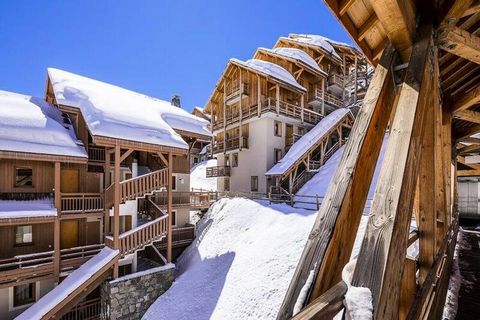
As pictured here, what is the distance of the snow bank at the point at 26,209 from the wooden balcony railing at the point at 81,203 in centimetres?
53

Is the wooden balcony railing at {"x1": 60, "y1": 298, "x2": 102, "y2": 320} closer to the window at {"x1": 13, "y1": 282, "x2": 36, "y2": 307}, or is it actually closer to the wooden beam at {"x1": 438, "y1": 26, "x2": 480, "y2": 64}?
the window at {"x1": 13, "y1": 282, "x2": 36, "y2": 307}

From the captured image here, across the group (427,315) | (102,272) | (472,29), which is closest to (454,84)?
(472,29)

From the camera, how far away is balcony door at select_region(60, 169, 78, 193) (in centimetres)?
1210

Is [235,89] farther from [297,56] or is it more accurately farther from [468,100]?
[468,100]

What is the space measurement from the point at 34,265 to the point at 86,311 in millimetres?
3047

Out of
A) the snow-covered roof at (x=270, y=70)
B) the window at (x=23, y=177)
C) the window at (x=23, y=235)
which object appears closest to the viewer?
the window at (x=23, y=235)

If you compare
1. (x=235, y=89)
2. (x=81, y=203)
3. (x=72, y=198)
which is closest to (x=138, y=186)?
(x=81, y=203)

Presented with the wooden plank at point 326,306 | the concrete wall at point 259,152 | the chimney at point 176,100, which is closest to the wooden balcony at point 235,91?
the concrete wall at point 259,152

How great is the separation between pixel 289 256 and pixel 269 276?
44.3 inches

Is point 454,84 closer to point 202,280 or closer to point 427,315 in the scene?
point 427,315

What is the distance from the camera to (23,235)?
432 inches

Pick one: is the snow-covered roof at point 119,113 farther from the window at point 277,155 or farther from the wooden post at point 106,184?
the window at point 277,155

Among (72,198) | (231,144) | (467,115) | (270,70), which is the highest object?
(270,70)

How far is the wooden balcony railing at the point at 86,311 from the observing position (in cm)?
1058
